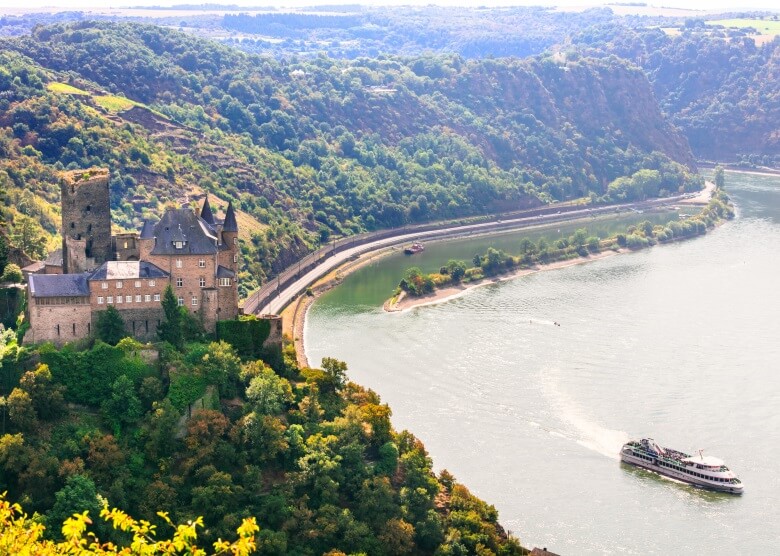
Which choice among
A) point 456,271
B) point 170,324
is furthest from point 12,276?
point 456,271

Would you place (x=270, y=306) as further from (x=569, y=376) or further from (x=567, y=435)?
(x=567, y=435)

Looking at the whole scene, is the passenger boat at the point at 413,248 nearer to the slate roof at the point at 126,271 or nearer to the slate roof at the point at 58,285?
the slate roof at the point at 126,271

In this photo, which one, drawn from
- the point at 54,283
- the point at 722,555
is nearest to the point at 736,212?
the point at 722,555

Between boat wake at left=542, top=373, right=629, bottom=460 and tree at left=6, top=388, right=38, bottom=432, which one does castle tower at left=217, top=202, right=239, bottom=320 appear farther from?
boat wake at left=542, top=373, right=629, bottom=460

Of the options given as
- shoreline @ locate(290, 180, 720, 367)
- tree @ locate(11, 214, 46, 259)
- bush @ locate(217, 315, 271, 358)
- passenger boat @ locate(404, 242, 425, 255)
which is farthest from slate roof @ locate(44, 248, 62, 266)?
passenger boat @ locate(404, 242, 425, 255)

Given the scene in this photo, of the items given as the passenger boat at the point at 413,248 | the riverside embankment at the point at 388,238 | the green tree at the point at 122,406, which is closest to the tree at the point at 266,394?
the green tree at the point at 122,406
